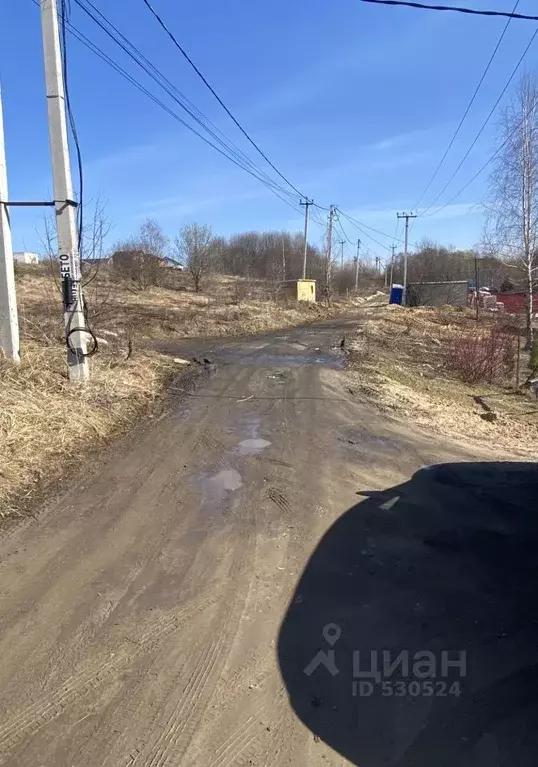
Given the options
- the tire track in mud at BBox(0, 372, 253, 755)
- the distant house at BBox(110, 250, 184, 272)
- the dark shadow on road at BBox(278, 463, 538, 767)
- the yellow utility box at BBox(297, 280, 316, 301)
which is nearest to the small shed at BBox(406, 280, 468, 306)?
the yellow utility box at BBox(297, 280, 316, 301)

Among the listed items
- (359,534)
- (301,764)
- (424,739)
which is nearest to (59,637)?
(301,764)

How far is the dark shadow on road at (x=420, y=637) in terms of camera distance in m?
2.40

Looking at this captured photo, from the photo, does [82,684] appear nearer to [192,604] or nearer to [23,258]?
[192,604]

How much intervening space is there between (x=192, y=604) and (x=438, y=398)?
850cm

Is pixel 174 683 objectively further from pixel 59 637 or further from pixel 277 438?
pixel 277 438

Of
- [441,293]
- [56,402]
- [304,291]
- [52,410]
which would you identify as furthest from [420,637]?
[441,293]

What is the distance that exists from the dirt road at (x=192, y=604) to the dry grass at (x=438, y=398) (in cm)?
151

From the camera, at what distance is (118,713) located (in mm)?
2508

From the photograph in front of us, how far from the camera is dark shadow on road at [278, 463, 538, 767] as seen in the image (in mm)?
2404

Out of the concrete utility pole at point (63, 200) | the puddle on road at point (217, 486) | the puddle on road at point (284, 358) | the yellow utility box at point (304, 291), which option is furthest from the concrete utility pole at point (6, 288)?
the yellow utility box at point (304, 291)

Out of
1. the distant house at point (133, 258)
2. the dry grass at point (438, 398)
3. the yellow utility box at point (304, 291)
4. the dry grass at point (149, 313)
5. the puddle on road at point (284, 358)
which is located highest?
the distant house at point (133, 258)

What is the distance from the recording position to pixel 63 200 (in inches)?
310

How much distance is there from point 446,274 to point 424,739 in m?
76.8

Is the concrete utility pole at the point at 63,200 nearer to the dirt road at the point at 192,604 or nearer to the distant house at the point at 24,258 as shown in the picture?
the dirt road at the point at 192,604
